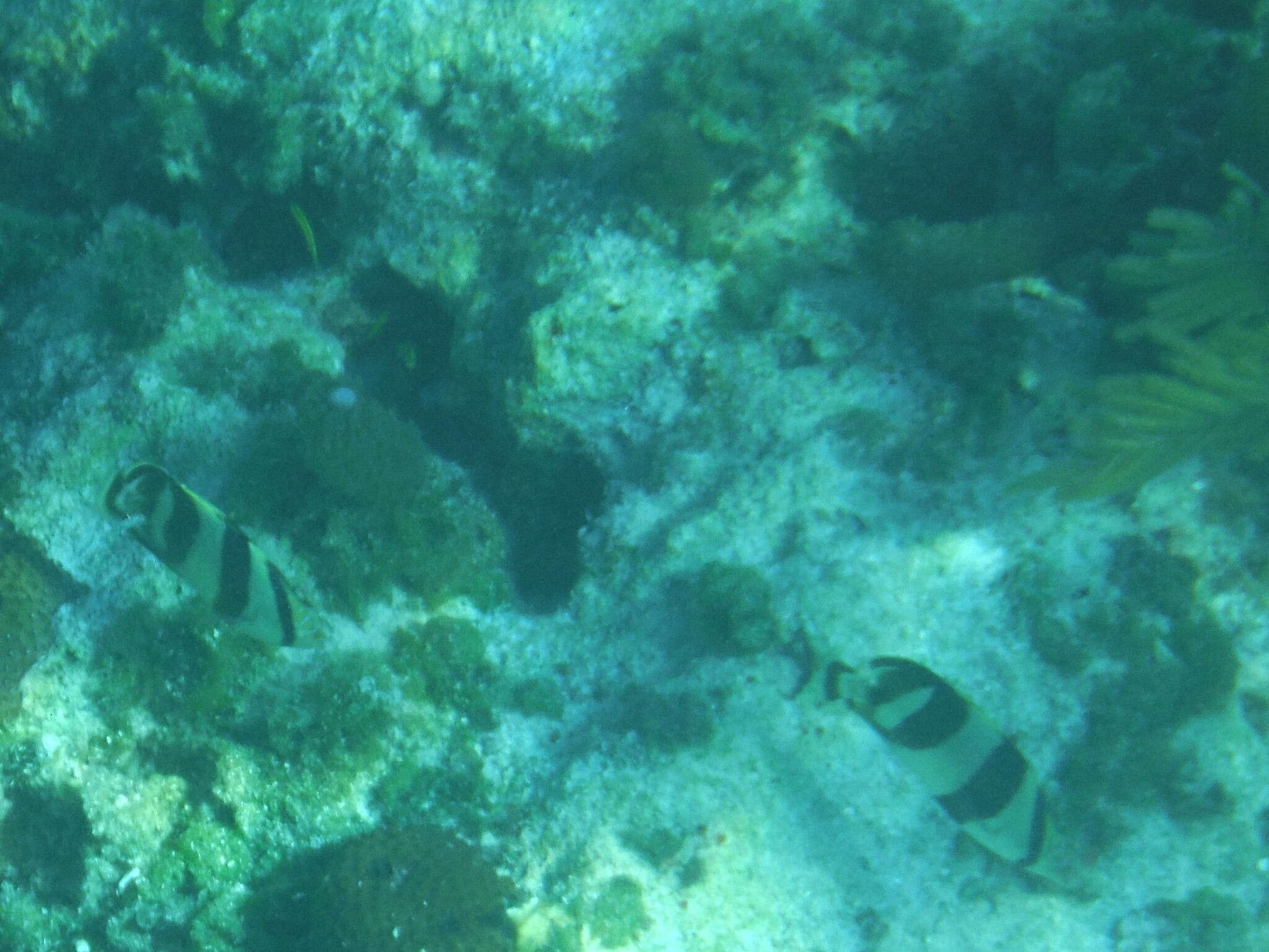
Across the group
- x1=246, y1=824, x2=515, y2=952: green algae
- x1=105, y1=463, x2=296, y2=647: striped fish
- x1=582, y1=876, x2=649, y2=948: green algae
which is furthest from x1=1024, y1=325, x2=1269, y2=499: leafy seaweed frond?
x1=105, y1=463, x2=296, y2=647: striped fish

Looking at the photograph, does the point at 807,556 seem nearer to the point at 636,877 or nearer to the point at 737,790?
the point at 737,790

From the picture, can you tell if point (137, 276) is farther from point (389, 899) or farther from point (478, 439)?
point (389, 899)

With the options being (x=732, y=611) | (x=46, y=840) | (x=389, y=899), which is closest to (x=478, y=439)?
(x=732, y=611)

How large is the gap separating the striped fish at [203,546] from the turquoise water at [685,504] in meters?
1.23

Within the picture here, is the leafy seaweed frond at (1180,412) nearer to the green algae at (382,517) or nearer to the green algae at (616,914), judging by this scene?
the green algae at (616,914)

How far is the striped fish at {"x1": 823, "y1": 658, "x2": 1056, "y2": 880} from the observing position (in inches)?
125

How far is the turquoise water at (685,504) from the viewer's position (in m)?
3.79

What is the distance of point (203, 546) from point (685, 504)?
2347 millimetres

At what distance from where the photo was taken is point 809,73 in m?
4.68

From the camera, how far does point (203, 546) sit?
2.68 metres

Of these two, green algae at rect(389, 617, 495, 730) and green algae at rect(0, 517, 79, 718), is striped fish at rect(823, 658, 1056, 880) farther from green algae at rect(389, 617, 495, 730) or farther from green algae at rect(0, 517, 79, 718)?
green algae at rect(0, 517, 79, 718)

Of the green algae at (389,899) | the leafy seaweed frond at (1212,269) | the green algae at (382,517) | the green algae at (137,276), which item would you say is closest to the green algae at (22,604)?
the green algae at (137,276)

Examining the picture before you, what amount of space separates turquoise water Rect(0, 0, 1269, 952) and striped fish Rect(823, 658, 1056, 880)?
2 centimetres

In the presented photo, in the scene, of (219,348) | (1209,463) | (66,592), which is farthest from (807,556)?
(66,592)
